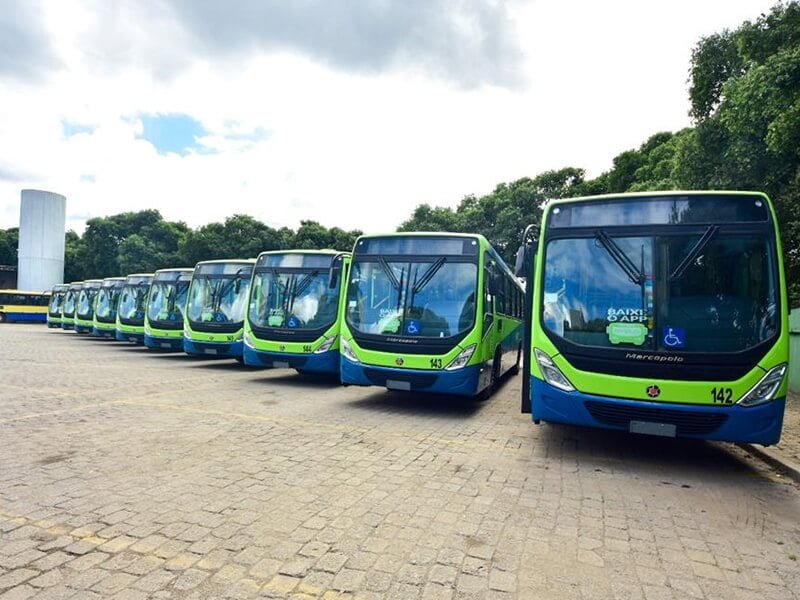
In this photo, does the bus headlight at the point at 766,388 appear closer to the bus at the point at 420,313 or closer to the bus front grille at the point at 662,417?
the bus front grille at the point at 662,417

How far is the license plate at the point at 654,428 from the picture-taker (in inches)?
214

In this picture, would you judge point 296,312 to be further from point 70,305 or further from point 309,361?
point 70,305

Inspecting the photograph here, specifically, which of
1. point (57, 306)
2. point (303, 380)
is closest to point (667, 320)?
point (303, 380)

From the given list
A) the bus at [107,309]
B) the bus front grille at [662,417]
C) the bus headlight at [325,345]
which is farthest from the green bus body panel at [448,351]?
the bus at [107,309]

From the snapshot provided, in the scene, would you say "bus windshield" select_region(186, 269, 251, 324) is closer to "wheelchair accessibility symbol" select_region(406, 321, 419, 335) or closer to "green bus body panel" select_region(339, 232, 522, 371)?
"green bus body panel" select_region(339, 232, 522, 371)

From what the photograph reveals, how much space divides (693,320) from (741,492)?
1717mm

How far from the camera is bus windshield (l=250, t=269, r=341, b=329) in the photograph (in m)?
11.3

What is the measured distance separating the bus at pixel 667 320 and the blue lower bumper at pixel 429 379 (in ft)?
6.55

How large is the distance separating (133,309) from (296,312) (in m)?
12.1

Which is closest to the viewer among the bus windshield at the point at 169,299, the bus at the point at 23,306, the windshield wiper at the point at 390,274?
the windshield wiper at the point at 390,274

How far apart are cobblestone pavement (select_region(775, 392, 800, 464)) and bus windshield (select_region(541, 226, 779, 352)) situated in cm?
191

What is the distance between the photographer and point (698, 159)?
12.2 m

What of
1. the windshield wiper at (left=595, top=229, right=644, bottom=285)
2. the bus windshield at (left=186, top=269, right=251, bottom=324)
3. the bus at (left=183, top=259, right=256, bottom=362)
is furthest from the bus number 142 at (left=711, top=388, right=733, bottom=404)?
the bus windshield at (left=186, top=269, right=251, bottom=324)

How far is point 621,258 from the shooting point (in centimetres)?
593
